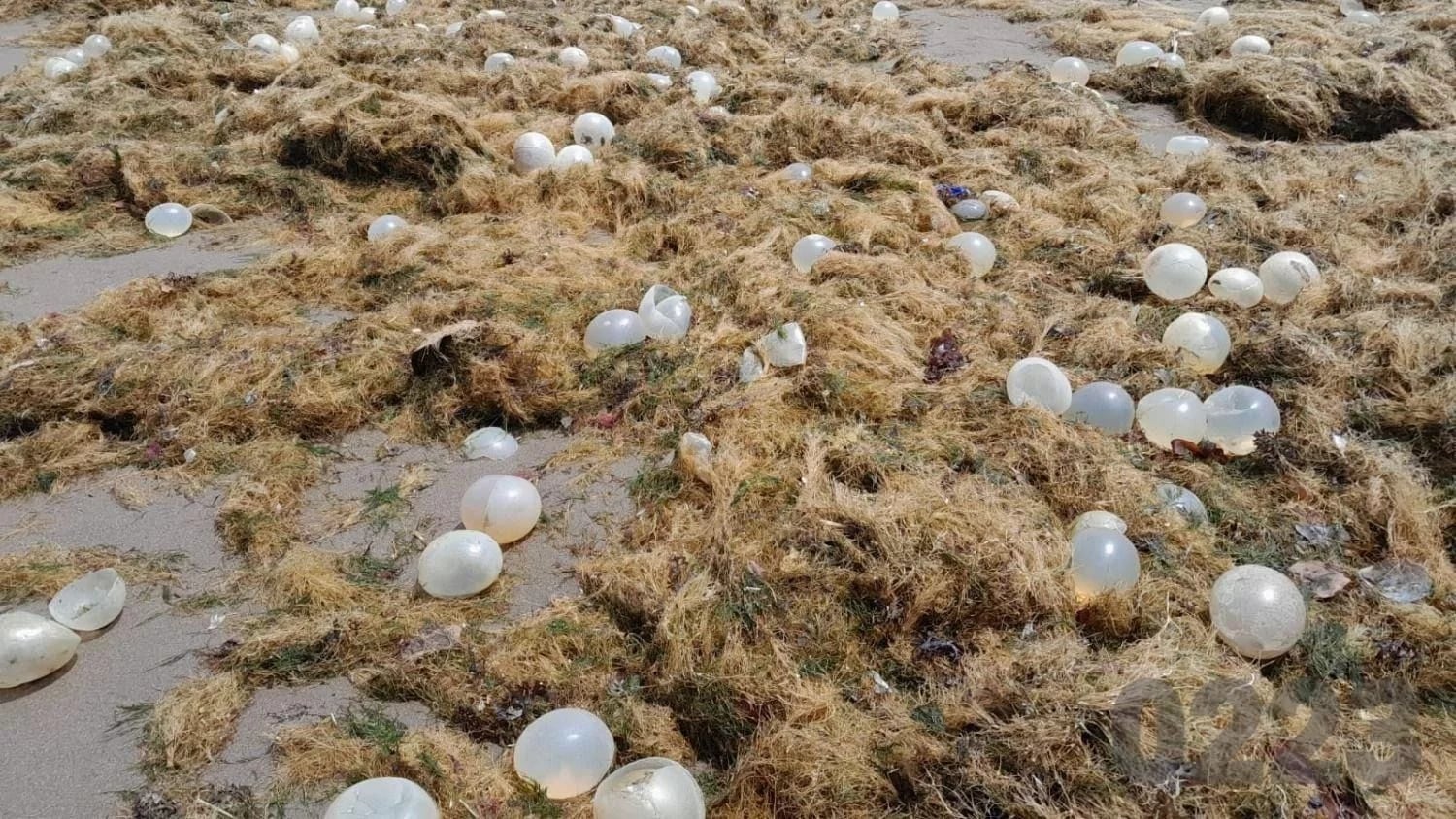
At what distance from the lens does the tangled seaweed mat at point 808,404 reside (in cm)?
235

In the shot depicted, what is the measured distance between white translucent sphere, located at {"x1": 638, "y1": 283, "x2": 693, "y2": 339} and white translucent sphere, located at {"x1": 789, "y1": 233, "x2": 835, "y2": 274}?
0.83 metres

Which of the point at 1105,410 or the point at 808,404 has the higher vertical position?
the point at 1105,410

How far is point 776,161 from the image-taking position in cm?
629

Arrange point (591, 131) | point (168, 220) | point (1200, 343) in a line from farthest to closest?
point (591, 131) → point (168, 220) → point (1200, 343)

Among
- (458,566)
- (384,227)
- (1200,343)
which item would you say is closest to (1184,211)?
(1200,343)

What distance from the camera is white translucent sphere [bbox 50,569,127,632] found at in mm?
2762

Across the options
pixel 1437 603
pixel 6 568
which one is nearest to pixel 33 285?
pixel 6 568

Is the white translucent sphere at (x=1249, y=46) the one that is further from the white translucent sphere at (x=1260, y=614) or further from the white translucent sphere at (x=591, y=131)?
the white translucent sphere at (x=1260, y=614)

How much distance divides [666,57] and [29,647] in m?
7.12

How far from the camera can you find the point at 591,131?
647 cm

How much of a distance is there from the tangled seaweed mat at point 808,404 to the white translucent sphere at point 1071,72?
625mm

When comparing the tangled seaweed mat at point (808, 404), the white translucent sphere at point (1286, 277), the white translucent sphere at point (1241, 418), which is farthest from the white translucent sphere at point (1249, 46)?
the white translucent sphere at point (1241, 418)

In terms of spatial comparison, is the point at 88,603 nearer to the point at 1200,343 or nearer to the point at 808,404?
the point at 808,404

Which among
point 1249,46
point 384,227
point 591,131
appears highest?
point 1249,46
